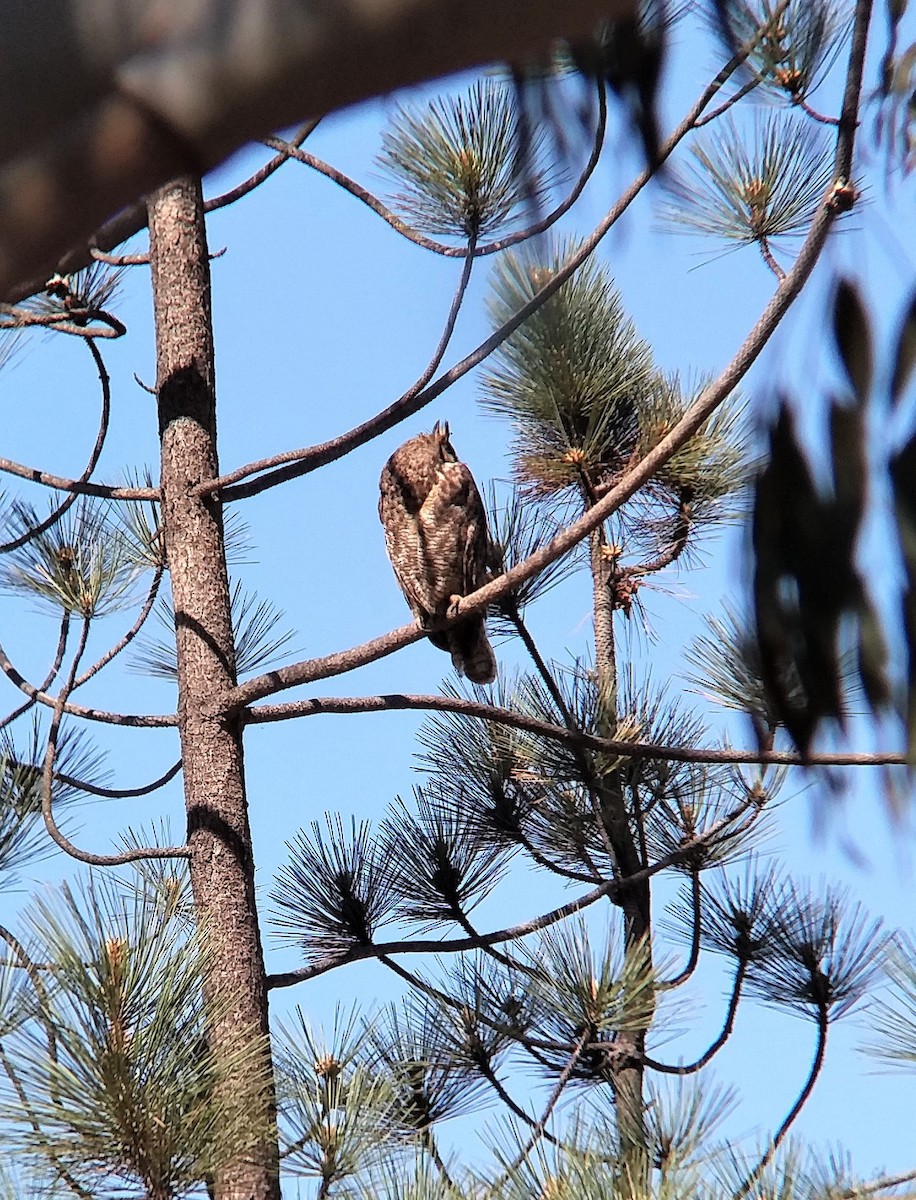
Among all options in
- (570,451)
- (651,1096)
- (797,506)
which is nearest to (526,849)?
(570,451)

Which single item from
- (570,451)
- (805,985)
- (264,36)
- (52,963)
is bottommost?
(264,36)

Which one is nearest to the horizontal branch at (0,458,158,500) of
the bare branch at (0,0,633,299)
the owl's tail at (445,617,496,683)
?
the owl's tail at (445,617,496,683)

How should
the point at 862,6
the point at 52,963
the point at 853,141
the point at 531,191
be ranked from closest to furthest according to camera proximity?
1. the point at 531,191
2. the point at 862,6
3. the point at 853,141
4. the point at 52,963

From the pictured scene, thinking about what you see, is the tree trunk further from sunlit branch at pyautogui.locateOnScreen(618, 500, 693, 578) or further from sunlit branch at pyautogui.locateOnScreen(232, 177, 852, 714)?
sunlit branch at pyautogui.locateOnScreen(232, 177, 852, 714)

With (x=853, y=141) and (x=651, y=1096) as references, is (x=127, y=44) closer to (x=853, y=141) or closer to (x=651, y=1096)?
(x=853, y=141)

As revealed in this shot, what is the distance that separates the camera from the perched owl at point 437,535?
4398mm

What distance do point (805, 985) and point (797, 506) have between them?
3.03 metres

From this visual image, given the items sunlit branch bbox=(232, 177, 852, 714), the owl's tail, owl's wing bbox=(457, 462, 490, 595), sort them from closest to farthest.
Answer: sunlit branch bbox=(232, 177, 852, 714)
the owl's tail
owl's wing bbox=(457, 462, 490, 595)

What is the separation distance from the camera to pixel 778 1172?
253 cm

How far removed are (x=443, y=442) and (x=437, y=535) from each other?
0.35 m

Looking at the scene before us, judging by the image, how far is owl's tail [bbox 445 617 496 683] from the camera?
432 cm

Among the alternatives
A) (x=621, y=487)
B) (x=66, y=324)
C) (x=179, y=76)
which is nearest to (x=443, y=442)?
(x=66, y=324)

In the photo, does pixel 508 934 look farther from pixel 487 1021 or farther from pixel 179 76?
pixel 179 76

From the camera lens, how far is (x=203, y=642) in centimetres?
328
